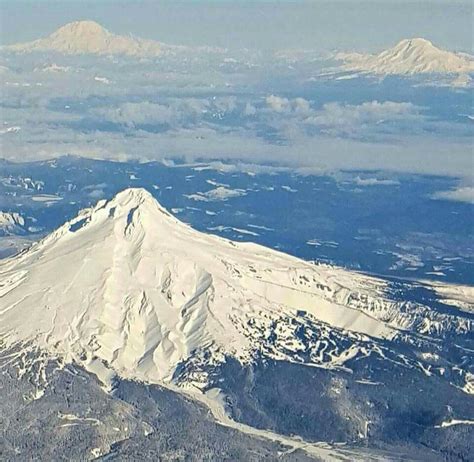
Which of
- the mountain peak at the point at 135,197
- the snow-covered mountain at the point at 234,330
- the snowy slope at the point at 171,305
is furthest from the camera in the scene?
the mountain peak at the point at 135,197

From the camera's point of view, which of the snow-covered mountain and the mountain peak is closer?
the snow-covered mountain

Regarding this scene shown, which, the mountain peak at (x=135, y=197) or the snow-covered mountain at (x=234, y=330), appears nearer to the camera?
the snow-covered mountain at (x=234, y=330)

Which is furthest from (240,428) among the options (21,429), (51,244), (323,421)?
(51,244)

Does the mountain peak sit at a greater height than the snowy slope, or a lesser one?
greater

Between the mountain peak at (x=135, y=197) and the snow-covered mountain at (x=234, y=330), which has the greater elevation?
the mountain peak at (x=135, y=197)

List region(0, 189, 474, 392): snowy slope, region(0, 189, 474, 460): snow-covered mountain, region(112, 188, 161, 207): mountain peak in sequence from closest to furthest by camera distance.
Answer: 1. region(0, 189, 474, 460): snow-covered mountain
2. region(0, 189, 474, 392): snowy slope
3. region(112, 188, 161, 207): mountain peak

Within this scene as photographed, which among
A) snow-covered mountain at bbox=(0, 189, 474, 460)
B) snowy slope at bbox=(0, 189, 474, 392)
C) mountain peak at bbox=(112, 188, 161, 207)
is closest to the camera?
snow-covered mountain at bbox=(0, 189, 474, 460)

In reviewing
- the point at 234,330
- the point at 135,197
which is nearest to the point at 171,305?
the point at 234,330

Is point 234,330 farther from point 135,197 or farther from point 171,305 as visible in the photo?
point 135,197

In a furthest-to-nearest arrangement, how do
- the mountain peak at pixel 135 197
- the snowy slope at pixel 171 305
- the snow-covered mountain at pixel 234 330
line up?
the mountain peak at pixel 135 197 → the snowy slope at pixel 171 305 → the snow-covered mountain at pixel 234 330
